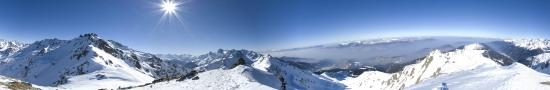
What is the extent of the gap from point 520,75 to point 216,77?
39796 millimetres

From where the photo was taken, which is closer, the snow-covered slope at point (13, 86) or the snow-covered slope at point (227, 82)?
the snow-covered slope at point (13, 86)

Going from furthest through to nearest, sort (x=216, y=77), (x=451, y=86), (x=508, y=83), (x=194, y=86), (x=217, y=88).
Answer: (x=216, y=77) < (x=194, y=86) < (x=217, y=88) < (x=451, y=86) < (x=508, y=83)

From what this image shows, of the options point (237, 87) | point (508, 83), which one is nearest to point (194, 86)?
point (237, 87)

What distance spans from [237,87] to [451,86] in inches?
1032

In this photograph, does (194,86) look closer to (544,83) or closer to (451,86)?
(451,86)

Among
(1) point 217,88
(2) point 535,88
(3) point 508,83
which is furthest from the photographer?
(1) point 217,88

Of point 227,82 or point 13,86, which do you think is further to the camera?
point 227,82

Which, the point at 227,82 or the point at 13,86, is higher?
the point at 13,86

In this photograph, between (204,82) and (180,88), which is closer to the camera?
(180,88)

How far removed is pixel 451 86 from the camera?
41000 millimetres

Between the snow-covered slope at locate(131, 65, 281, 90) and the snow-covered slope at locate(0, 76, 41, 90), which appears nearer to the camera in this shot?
the snow-covered slope at locate(0, 76, 41, 90)

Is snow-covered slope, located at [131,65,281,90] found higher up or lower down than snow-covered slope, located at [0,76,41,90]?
lower down

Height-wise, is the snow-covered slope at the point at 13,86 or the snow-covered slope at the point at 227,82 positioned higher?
the snow-covered slope at the point at 13,86

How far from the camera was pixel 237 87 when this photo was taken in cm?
6044
